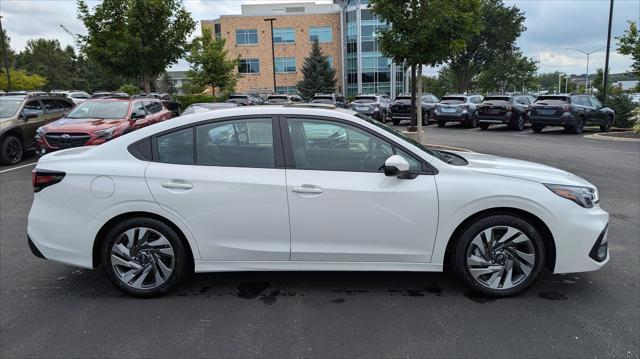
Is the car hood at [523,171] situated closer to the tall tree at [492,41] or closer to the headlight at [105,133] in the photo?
the headlight at [105,133]

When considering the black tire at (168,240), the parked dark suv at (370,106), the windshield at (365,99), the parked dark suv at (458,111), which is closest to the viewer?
the black tire at (168,240)

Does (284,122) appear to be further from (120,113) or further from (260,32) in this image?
(260,32)

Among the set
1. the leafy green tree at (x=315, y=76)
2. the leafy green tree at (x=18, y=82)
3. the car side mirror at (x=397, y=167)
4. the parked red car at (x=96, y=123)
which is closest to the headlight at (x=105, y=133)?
the parked red car at (x=96, y=123)

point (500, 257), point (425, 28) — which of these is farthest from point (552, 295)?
point (425, 28)

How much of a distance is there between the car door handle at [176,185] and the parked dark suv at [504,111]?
20955mm

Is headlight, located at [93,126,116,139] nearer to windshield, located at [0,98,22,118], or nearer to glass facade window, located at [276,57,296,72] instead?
windshield, located at [0,98,22,118]

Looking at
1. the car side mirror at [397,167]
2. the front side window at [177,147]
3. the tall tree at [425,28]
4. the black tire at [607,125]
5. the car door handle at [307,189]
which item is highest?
the tall tree at [425,28]

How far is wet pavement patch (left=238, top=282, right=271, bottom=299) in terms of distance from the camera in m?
4.17

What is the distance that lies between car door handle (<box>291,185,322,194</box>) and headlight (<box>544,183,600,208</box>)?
187cm

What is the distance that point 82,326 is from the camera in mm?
3631

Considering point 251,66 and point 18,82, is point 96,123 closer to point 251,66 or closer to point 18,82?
point 18,82

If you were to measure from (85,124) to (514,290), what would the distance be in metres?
10.2

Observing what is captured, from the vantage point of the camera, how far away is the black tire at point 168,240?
156 inches

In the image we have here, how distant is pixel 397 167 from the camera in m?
3.75
